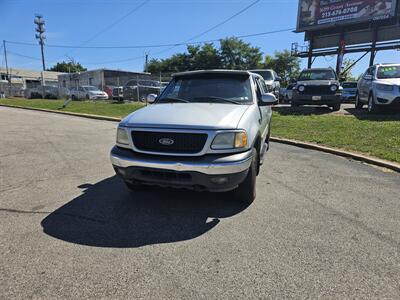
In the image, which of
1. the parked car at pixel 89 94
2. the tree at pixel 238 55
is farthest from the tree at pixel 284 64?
the parked car at pixel 89 94

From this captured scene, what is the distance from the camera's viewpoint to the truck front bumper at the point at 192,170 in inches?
129

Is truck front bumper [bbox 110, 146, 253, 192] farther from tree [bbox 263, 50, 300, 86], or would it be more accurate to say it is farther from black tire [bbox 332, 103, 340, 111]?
tree [bbox 263, 50, 300, 86]

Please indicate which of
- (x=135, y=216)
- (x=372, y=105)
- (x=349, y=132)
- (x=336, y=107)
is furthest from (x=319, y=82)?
(x=135, y=216)

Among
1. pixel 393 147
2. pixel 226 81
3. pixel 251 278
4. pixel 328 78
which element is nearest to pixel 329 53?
pixel 328 78

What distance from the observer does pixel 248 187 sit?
12.5 ft

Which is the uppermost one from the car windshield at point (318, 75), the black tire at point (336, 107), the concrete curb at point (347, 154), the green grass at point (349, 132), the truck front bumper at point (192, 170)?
the car windshield at point (318, 75)

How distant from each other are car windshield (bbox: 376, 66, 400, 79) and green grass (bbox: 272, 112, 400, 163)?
152 cm

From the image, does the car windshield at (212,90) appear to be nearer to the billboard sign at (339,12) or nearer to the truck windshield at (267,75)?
the truck windshield at (267,75)

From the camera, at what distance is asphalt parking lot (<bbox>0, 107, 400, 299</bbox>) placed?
7.87 feet

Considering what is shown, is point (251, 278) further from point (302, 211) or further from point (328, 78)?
point (328, 78)

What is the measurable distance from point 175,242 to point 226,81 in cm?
269

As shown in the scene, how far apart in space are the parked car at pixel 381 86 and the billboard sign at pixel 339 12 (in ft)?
91.3

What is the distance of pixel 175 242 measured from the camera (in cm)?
307

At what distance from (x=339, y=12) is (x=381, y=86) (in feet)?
A: 105
